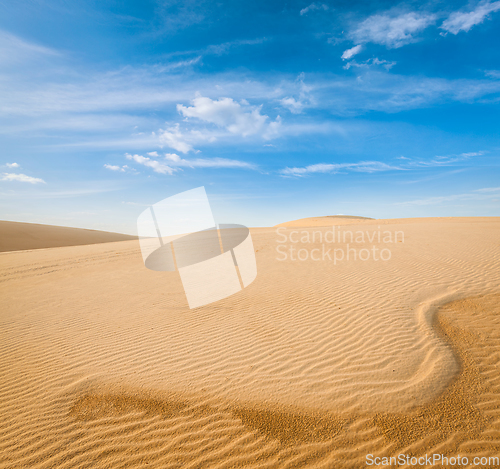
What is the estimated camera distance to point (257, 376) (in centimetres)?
471

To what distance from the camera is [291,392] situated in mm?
4258

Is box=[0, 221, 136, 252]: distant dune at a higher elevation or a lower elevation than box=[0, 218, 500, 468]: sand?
higher

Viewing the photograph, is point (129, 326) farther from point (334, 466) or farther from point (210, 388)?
point (334, 466)

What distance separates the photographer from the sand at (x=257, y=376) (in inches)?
129

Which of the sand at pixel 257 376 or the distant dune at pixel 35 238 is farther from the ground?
the distant dune at pixel 35 238

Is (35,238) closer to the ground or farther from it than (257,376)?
farther from it

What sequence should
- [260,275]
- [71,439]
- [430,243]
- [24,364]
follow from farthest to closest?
[430,243]
[260,275]
[24,364]
[71,439]

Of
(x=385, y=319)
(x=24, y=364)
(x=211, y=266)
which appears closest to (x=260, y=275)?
(x=211, y=266)

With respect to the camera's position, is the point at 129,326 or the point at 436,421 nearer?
the point at 436,421

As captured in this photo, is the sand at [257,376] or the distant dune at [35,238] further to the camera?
the distant dune at [35,238]

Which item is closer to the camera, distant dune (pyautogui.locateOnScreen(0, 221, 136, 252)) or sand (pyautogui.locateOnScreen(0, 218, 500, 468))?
sand (pyautogui.locateOnScreen(0, 218, 500, 468))

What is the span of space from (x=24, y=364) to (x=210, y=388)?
4271 millimetres

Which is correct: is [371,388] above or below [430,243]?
below

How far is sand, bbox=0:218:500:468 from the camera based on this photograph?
3279mm
